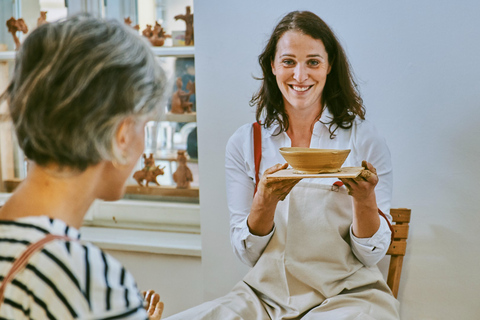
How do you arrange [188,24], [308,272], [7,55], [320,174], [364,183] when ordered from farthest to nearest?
[7,55]
[188,24]
[308,272]
[364,183]
[320,174]

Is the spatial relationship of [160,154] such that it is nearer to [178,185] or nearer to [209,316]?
[178,185]

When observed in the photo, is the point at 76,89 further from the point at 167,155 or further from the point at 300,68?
the point at 167,155

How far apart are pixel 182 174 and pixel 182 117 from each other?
255 millimetres

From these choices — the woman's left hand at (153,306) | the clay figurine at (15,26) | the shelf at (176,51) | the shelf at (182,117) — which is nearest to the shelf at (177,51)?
the shelf at (176,51)

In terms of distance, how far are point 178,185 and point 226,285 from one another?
0.52 meters

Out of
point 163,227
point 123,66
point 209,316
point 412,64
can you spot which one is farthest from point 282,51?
point 163,227

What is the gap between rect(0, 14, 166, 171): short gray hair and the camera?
2.66 ft

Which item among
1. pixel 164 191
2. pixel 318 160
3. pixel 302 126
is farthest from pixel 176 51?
pixel 318 160

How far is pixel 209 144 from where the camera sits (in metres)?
2.19

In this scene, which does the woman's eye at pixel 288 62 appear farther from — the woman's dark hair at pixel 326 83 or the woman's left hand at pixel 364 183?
the woman's left hand at pixel 364 183

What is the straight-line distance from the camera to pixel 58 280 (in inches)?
29.9

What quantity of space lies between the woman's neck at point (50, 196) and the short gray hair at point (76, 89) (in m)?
0.02

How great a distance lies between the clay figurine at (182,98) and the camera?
246 centimetres

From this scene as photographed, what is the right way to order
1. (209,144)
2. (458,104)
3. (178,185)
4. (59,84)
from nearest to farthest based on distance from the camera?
(59,84), (458,104), (209,144), (178,185)
